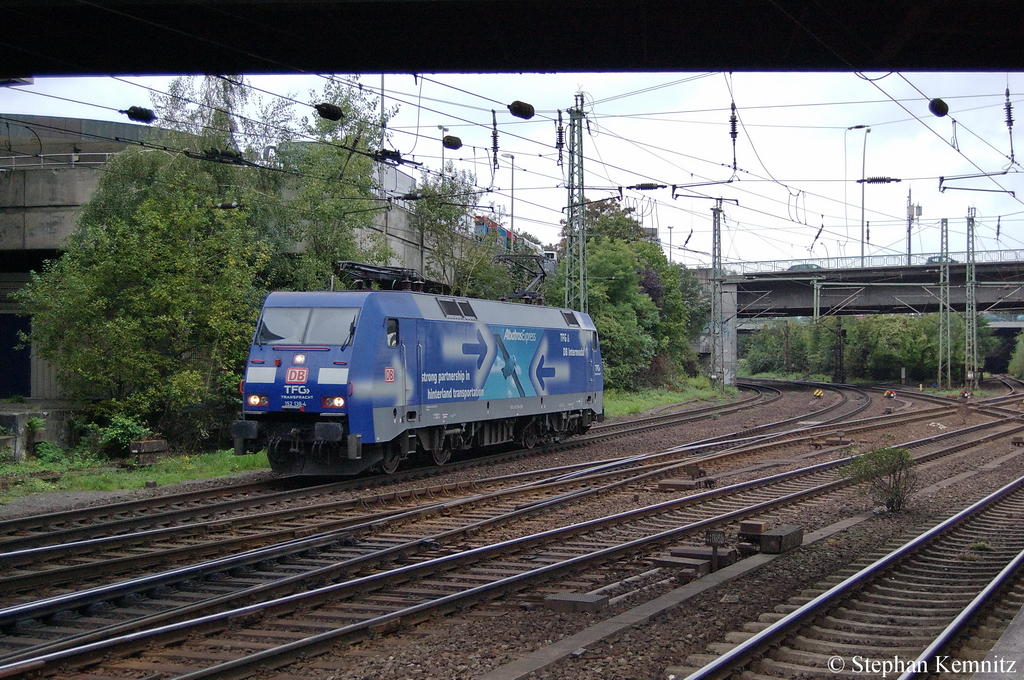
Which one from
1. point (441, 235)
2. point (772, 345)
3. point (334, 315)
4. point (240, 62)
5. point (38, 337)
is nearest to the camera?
point (240, 62)

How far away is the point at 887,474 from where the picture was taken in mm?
12727

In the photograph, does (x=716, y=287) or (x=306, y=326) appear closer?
(x=306, y=326)

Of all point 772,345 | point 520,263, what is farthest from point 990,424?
point 772,345

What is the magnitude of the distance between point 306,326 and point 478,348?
13.0ft

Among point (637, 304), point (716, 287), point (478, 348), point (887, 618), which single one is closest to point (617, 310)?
point (637, 304)

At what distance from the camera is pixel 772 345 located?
88.5 m

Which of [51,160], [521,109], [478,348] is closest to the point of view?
[521,109]

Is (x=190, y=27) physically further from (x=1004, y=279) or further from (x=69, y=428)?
(x=1004, y=279)

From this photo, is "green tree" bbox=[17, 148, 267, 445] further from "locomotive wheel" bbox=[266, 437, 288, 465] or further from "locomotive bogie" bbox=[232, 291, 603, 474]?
"locomotive wheel" bbox=[266, 437, 288, 465]

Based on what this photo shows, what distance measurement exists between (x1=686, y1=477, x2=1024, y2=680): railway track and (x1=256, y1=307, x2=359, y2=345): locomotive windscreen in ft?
27.9

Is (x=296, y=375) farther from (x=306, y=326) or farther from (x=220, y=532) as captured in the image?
(x=220, y=532)

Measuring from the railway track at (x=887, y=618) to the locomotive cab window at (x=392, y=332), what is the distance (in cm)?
829

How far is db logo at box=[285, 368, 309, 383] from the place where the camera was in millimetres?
13891

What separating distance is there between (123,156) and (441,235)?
13.2 metres
